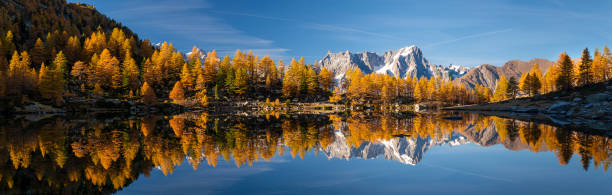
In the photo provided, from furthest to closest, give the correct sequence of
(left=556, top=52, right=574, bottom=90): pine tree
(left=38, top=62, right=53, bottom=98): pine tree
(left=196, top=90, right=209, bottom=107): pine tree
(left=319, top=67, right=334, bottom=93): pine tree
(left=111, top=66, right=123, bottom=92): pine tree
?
(left=319, top=67, right=334, bottom=93): pine tree, (left=196, top=90, right=209, bottom=107): pine tree, (left=111, top=66, right=123, bottom=92): pine tree, (left=556, top=52, right=574, bottom=90): pine tree, (left=38, top=62, right=53, bottom=98): pine tree

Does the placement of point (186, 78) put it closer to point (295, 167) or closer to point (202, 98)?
point (202, 98)

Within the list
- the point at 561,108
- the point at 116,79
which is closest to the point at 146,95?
the point at 116,79

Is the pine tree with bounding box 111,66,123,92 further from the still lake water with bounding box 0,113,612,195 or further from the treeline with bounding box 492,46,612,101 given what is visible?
the treeline with bounding box 492,46,612,101

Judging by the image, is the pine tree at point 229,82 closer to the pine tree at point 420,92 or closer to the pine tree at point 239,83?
the pine tree at point 239,83

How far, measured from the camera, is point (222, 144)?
21016 mm

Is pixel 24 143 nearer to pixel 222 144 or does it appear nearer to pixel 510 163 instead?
pixel 222 144

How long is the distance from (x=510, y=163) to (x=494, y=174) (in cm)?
337

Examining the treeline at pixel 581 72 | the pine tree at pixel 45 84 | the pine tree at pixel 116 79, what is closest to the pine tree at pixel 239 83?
the pine tree at pixel 116 79

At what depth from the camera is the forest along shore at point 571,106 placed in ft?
153

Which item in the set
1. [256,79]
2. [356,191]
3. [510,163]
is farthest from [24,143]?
[256,79]

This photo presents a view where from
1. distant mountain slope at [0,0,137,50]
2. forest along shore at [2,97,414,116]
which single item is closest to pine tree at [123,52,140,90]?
forest along shore at [2,97,414,116]

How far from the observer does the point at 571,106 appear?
192ft

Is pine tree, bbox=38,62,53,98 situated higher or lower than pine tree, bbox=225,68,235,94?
lower

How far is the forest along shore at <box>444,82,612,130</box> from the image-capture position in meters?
46.8
